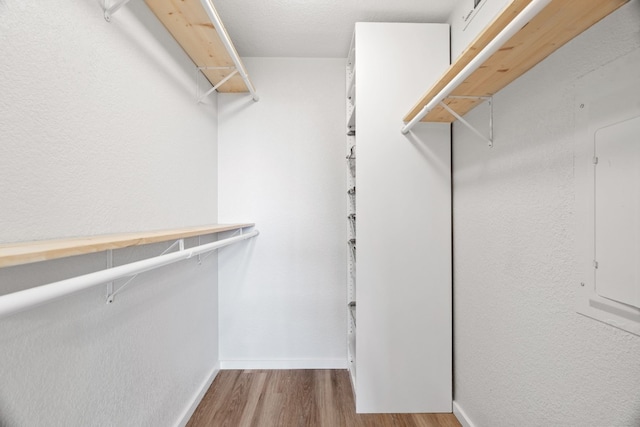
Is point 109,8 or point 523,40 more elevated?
point 109,8

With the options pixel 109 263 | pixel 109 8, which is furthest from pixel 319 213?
pixel 109 8

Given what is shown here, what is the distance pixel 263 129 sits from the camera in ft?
7.48

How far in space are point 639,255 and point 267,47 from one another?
7.31 ft

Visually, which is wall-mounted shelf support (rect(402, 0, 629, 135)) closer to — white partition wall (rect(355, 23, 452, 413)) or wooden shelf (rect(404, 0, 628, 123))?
wooden shelf (rect(404, 0, 628, 123))

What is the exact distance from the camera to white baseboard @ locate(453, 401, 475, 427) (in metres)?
1.55

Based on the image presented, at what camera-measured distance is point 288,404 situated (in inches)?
71.2

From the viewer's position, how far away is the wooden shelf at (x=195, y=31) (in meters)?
1.27

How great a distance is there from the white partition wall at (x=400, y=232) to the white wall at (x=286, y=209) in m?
0.56

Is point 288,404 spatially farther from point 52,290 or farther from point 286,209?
point 52,290

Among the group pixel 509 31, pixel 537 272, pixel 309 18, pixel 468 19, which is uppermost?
pixel 309 18

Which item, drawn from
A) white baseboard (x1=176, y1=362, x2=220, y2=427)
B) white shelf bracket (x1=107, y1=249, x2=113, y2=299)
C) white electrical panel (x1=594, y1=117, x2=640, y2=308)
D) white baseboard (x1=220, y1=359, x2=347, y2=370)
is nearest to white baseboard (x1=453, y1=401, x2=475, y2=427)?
white baseboard (x1=220, y1=359, x2=347, y2=370)

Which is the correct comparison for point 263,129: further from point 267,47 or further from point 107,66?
point 107,66

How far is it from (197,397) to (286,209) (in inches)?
51.6

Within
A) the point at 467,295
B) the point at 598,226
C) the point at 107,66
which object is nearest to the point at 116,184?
the point at 107,66
